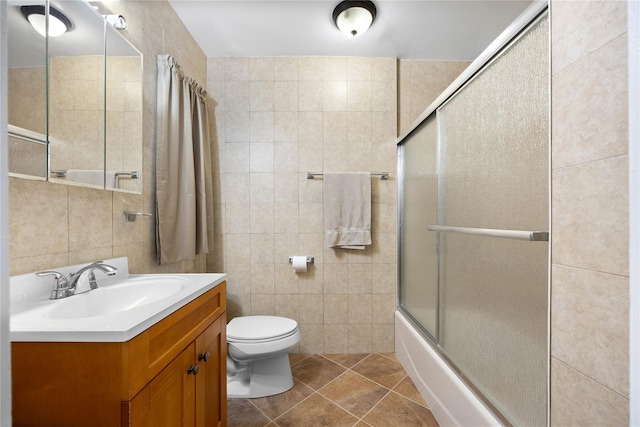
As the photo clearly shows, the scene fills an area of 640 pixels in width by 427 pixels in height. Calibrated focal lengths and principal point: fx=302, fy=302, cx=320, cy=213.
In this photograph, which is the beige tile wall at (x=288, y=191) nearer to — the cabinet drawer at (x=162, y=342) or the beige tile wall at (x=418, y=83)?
the beige tile wall at (x=418, y=83)

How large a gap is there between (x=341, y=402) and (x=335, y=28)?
7.14 feet

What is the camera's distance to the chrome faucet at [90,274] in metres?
0.97

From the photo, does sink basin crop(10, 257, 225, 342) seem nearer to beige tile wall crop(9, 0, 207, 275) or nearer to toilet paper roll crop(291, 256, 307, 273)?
beige tile wall crop(9, 0, 207, 275)

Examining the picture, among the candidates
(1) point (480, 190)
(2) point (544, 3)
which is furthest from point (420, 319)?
(2) point (544, 3)

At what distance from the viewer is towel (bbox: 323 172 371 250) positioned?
2111 millimetres

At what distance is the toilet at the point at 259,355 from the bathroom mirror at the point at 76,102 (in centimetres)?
95

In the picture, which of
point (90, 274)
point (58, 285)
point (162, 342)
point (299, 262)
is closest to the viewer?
point (162, 342)

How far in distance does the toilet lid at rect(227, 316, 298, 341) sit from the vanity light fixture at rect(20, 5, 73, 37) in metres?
1.46

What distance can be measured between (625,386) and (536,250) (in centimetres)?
39

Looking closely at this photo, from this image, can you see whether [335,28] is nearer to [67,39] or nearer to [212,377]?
[67,39]

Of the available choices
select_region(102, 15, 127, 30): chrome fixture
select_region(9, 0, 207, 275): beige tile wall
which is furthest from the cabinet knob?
select_region(102, 15, 127, 30): chrome fixture

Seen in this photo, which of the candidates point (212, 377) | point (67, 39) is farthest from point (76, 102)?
point (212, 377)

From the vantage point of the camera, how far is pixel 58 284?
934 mm

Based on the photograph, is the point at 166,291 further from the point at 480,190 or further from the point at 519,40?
the point at 519,40
